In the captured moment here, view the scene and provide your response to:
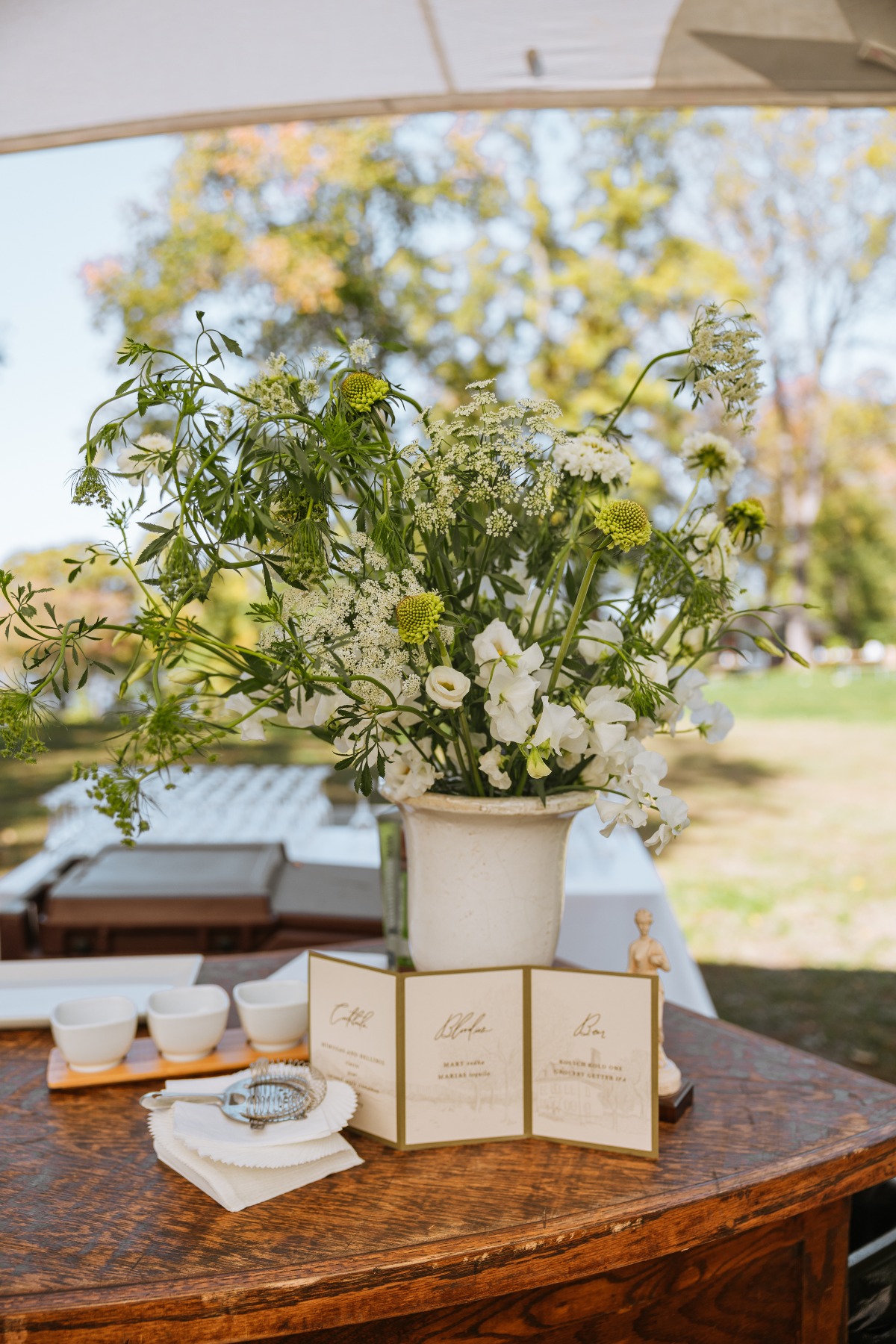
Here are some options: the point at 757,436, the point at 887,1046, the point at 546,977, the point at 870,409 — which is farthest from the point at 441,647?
the point at 870,409

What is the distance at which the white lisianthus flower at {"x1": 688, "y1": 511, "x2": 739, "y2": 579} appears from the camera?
108 centimetres

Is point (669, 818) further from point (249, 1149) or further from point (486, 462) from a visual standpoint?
point (249, 1149)

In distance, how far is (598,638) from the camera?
1021 mm

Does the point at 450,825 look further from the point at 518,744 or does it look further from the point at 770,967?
the point at 770,967

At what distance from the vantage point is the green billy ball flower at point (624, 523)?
88cm

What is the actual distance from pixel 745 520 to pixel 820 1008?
3.09 meters

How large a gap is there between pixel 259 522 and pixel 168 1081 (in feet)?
1.85

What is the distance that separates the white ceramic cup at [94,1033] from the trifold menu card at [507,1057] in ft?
0.91

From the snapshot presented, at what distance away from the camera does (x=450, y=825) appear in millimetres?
1050

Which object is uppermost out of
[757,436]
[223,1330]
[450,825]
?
[757,436]

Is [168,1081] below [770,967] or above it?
above

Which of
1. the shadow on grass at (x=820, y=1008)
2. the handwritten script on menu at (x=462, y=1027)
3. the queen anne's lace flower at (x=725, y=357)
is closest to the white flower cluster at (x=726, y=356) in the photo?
the queen anne's lace flower at (x=725, y=357)

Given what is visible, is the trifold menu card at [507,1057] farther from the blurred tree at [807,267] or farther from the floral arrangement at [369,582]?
the blurred tree at [807,267]

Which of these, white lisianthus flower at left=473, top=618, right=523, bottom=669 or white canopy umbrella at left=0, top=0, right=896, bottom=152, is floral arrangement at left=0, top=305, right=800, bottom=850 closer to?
white lisianthus flower at left=473, top=618, right=523, bottom=669
